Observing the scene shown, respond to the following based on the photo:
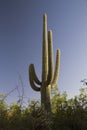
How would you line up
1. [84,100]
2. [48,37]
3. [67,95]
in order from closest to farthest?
[84,100], [48,37], [67,95]

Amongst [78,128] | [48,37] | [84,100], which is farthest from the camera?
[48,37]

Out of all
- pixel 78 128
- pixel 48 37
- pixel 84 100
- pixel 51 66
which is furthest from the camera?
pixel 48 37

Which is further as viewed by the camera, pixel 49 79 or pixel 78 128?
pixel 49 79

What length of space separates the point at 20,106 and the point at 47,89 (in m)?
7.60

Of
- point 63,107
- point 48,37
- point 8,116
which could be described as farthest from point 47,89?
point 8,116

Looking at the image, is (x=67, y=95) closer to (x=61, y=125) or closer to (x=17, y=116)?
(x=61, y=125)

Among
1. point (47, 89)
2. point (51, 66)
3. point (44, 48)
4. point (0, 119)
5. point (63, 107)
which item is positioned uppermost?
point (44, 48)

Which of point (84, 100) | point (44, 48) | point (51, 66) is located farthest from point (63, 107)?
point (44, 48)

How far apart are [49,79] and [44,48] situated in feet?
5.02

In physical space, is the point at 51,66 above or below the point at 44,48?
below

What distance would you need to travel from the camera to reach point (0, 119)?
469 cm

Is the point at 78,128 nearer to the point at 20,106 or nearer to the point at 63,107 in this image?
the point at 63,107

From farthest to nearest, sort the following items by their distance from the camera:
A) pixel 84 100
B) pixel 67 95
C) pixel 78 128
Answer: pixel 67 95
pixel 84 100
pixel 78 128

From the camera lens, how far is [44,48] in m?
12.6
